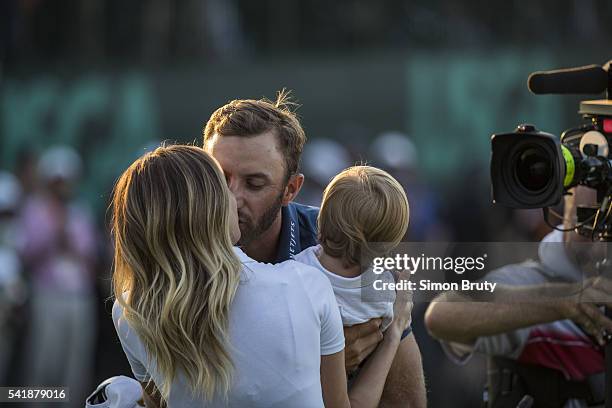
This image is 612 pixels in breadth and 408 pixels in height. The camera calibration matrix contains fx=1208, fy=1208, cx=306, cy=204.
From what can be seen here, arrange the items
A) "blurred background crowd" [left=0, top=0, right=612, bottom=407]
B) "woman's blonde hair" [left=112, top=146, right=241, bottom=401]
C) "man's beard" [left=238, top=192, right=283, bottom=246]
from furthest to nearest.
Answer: "blurred background crowd" [left=0, top=0, right=612, bottom=407], "man's beard" [left=238, top=192, right=283, bottom=246], "woman's blonde hair" [left=112, top=146, right=241, bottom=401]

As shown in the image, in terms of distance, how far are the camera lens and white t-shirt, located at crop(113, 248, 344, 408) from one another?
2.53ft

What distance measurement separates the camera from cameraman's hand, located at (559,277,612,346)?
129 inches

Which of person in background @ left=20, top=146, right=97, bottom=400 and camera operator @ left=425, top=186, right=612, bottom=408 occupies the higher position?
camera operator @ left=425, top=186, right=612, bottom=408

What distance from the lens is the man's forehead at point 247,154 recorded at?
3.45 m

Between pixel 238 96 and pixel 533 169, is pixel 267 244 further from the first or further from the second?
pixel 238 96

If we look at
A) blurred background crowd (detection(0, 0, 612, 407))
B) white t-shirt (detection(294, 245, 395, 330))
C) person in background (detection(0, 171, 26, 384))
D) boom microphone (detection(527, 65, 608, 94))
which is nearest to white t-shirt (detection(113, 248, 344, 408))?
white t-shirt (detection(294, 245, 395, 330))

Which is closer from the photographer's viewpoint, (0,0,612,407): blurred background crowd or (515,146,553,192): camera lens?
(515,146,553,192): camera lens

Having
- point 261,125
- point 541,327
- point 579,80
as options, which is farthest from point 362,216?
point 541,327

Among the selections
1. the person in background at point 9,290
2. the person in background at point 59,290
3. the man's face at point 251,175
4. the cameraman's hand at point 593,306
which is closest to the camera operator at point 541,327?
the cameraman's hand at point 593,306

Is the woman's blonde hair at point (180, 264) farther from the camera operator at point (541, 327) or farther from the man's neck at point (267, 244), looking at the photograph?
the camera operator at point (541, 327)

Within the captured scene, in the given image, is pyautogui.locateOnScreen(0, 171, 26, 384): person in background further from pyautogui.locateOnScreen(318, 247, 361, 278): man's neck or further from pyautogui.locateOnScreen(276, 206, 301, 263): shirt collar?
pyautogui.locateOnScreen(318, 247, 361, 278): man's neck

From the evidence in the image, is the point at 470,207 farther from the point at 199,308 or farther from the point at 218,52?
the point at 199,308

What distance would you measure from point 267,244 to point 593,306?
0.96 m

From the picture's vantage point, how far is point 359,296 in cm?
322
